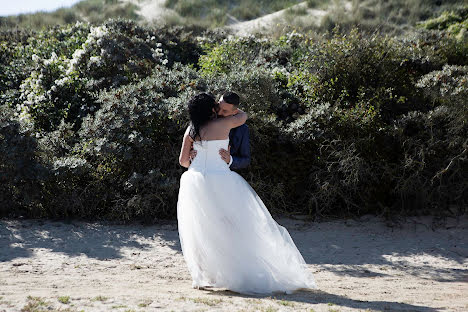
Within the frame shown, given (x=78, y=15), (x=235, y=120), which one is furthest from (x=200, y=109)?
(x=78, y=15)

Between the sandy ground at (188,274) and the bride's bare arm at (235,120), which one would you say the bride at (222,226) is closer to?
the bride's bare arm at (235,120)

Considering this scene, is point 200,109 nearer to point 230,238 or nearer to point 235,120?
point 235,120

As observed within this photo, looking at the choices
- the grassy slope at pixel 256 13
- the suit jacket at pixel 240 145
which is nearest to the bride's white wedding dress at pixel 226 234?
the suit jacket at pixel 240 145

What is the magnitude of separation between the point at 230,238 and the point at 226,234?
0.17 ft

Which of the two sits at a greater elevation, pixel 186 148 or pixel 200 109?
pixel 200 109

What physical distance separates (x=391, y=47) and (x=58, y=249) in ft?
22.6

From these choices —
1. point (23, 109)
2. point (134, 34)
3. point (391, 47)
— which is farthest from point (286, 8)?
point (23, 109)

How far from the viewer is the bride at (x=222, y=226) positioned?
4836mm

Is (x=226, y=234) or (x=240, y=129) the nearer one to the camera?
(x=226, y=234)

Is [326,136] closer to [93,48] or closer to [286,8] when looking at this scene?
[93,48]

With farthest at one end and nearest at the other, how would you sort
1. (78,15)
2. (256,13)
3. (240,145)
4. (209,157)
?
(256,13) → (78,15) → (240,145) → (209,157)

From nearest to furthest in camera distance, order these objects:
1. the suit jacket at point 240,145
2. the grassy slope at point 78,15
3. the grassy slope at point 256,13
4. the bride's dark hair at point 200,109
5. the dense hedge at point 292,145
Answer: the bride's dark hair at point 200,109, the suit jacket at point 240,145, the dense hedge at point 292,145, the grassy slope at point 256,13, the grassy slope at point 78,15

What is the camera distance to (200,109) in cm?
484

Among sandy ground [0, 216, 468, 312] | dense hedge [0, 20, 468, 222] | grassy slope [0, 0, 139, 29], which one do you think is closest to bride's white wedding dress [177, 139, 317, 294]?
sandy ground [0, 216, 468, 312]
